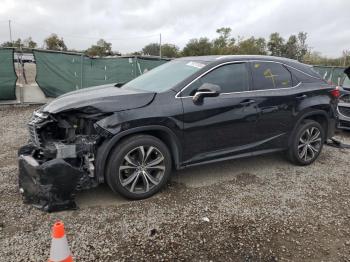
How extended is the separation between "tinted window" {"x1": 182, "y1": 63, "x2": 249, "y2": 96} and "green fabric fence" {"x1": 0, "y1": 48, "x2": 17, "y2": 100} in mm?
7481

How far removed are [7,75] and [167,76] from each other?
695cm

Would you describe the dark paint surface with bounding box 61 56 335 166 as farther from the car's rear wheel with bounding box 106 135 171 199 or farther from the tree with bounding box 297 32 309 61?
the tree with bounding box 297 32 309 61

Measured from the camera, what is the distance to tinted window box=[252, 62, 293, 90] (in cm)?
439

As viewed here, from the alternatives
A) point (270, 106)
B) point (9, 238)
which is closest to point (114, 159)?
point (9, 238)

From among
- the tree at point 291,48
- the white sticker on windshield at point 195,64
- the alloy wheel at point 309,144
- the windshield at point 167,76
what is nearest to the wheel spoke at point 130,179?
the windshield at point 167,76

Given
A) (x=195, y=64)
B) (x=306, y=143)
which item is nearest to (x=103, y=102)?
(x=195, y=64)

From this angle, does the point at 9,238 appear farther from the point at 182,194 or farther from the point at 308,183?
the point at 308,183

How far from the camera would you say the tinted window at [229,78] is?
13.2 feet

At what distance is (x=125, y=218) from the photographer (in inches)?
130

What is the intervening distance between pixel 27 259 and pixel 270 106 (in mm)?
3544

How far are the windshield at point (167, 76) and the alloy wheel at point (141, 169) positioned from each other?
0.83 meters

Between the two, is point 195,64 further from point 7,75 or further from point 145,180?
point 7,75

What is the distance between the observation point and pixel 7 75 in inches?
357

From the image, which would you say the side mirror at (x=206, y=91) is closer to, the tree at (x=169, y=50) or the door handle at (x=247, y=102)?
the door handle at (x=247, y=102)
